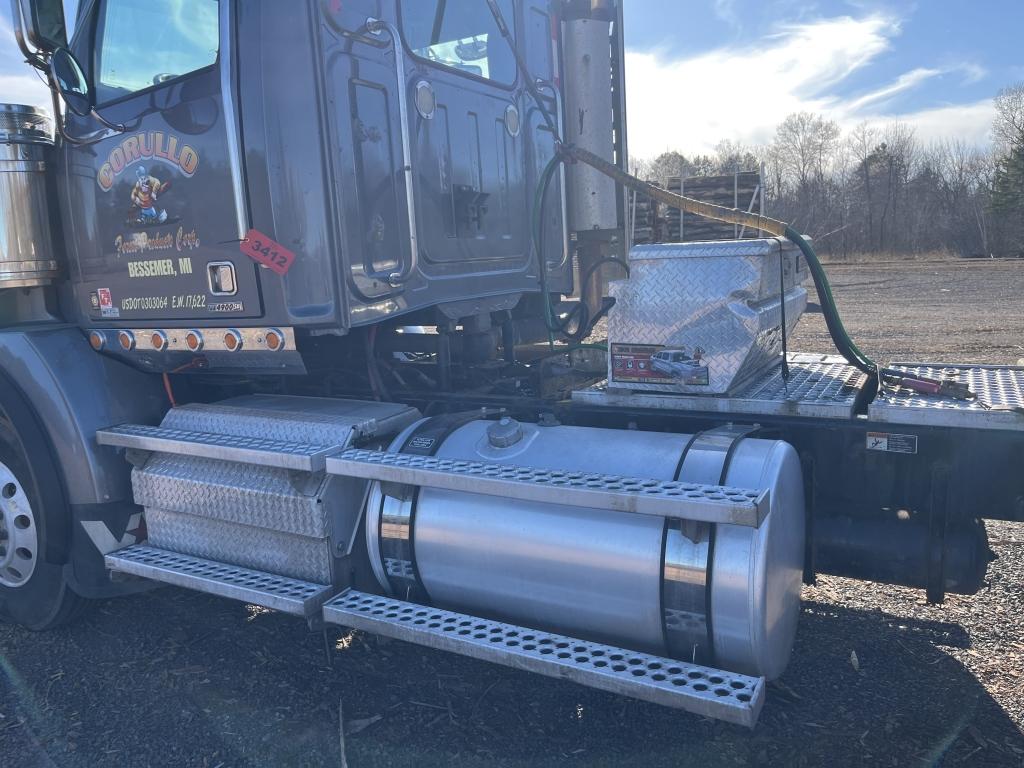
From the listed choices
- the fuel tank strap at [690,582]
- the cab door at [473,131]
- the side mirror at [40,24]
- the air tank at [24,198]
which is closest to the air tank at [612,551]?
the fuel tank strap at [690,582]

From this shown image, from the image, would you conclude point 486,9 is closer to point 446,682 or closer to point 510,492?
point 510,492

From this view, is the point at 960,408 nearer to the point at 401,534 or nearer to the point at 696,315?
the point at 696,315

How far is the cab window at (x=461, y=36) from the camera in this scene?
3.63 meters

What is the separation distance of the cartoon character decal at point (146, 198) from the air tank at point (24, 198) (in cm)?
61

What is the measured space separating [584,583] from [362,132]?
1.96 metres

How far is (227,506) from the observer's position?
135 inches

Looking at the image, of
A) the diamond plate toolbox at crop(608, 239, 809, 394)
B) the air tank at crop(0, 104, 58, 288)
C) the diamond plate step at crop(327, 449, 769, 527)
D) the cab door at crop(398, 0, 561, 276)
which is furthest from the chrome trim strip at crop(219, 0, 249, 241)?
the diamond plate toolbox at crop(608, 239, 809, 394)

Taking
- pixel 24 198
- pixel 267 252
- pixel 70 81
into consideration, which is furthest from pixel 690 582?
pixel 24 198

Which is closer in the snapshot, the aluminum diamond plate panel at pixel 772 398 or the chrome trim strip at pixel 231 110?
the aluminum diamond plate panel at pixel 772 398

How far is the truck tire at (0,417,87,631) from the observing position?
3689 mm

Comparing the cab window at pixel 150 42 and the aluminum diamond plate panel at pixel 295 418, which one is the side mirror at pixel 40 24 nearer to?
the cab window at pixel 150 42

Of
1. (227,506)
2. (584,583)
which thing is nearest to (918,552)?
(584,583)

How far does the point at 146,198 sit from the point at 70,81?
640 mm

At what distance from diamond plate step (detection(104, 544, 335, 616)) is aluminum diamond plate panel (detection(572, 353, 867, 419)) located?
1.32m
